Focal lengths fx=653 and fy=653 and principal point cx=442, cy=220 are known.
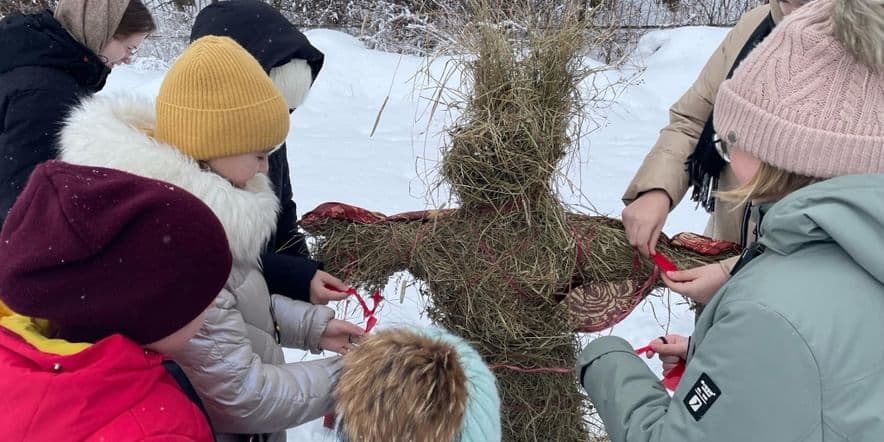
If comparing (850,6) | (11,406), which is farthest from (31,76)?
(850,6)

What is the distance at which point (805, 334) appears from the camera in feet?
2.93

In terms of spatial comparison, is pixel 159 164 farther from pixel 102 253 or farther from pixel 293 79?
pixel 293 79

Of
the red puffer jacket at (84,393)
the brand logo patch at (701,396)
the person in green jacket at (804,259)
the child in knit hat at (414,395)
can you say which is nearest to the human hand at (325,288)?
the child in knit hat at (414,395)

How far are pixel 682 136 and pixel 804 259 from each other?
1023 millimetres

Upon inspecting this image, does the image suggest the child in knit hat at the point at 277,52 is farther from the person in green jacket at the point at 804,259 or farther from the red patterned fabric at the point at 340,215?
the person in green jacket at the point at 804,259

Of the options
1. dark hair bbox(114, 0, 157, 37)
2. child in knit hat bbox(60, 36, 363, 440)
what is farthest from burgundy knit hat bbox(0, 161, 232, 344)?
dark hair bbox(114, 0, 157, 37)

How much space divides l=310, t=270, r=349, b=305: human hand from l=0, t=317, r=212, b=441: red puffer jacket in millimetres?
670

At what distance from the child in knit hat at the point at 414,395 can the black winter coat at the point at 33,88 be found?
4.48ft

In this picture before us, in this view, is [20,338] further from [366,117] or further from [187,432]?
[366,117]

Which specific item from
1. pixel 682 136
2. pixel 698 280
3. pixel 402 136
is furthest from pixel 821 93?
pixel 402 136

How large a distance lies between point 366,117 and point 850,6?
6985mm

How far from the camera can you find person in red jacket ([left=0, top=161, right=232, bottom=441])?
3.17ft

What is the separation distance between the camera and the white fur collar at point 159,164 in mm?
1324

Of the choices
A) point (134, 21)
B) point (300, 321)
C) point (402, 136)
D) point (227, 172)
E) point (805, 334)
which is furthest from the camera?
point (402, 136)
